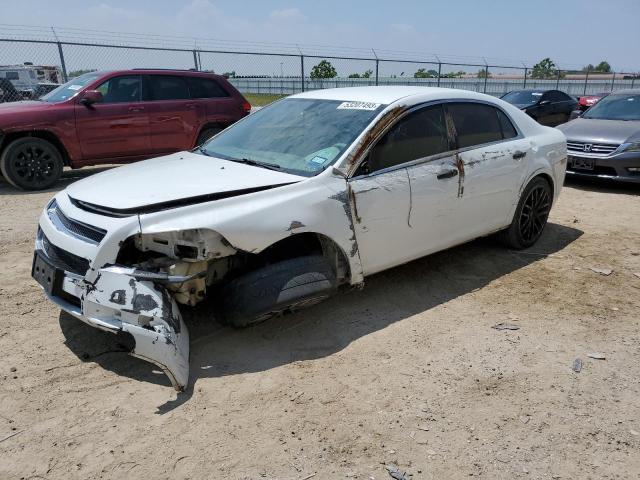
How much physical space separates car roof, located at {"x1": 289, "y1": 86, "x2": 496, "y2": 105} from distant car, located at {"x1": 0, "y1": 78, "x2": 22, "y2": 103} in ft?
36.8

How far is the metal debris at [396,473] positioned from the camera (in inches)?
95.7

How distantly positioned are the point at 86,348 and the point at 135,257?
Result: 29.9 inches

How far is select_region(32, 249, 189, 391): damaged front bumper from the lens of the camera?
2.86 m

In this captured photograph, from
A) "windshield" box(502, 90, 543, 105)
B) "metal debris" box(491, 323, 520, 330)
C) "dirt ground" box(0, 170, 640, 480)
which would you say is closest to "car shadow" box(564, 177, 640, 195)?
"dirt ground" box(0, 170, 640, 480)

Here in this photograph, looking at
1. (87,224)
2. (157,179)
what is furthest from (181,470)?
(157,179)

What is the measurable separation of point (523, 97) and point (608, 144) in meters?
8.40

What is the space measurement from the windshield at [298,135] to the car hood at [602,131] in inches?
228

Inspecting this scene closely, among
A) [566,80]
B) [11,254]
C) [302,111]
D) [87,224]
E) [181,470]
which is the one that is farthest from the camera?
[566,80]

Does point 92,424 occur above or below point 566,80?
below

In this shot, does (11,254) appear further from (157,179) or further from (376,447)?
(376,447)

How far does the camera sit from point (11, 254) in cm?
506

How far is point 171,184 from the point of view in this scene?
3.38 meters

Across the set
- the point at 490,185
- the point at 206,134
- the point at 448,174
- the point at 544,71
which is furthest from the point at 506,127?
the point at 544,71

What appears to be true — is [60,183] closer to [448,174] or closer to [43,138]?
[43,138]
